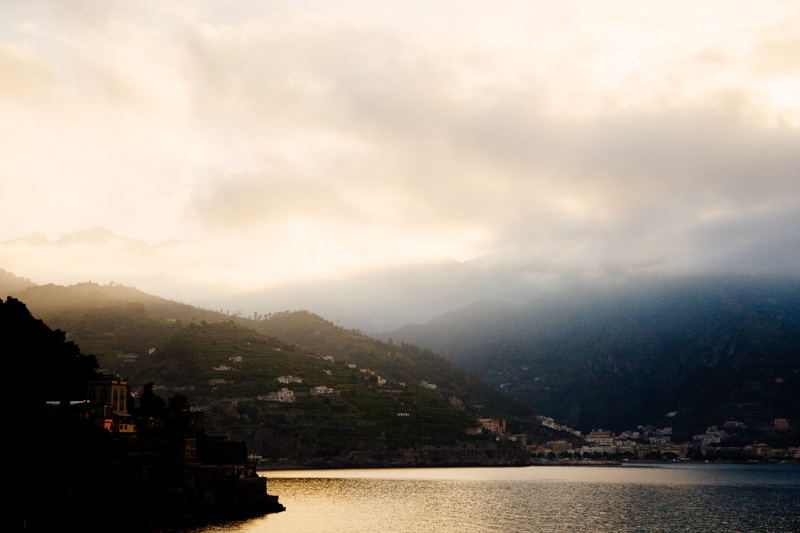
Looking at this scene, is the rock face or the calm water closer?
the rock face

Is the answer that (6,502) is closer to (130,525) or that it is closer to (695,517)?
(130,525)

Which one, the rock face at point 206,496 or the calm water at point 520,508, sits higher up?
Result: the rock face at point 206,496

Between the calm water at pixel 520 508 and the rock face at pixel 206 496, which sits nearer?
the rock face at pixel 206 496

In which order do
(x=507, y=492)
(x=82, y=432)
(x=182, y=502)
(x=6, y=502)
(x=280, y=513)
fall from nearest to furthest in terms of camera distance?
(x=6, y=502) → (x=82, y=432) → (x=182, y=502) → (x=280, y=513) → (x=507, y=492)

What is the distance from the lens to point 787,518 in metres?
119

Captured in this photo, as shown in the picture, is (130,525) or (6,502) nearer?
(6,502)

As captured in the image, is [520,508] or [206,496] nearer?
[206,496]

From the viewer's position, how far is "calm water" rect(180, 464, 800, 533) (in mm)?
106000

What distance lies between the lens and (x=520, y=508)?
130750mm

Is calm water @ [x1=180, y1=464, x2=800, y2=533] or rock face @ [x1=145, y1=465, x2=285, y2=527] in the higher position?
rock face @ [x1=145, y1=465, x2=285, y2=527]

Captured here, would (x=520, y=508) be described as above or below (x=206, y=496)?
below

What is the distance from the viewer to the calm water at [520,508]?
106000 mm

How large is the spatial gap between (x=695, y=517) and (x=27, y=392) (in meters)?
109

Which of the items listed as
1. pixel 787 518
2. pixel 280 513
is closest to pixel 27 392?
pixel 280 513
